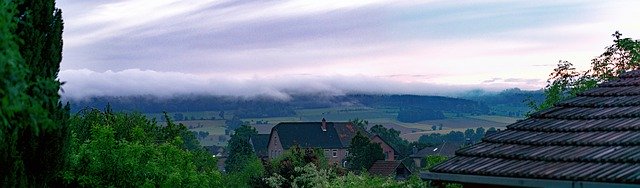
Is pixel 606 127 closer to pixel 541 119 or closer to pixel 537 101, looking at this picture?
pixel 541 119

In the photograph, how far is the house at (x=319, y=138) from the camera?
11269cm

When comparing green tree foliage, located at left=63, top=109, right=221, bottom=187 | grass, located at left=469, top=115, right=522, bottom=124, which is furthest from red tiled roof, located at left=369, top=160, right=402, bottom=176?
grass, located at left=469, top=115, right=522, bottom=124

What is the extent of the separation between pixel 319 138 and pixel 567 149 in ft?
347

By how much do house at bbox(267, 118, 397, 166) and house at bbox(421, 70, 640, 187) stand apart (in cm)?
10008

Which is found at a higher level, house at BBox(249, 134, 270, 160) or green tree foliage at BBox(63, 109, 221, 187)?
green tree foliage at BBox(63, 109, 221, 187)

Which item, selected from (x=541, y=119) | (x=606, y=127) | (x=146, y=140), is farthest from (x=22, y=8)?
(x=146, y=140)

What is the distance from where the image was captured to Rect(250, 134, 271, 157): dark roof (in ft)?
408

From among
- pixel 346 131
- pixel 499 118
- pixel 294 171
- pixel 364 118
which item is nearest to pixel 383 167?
pixel 294 171

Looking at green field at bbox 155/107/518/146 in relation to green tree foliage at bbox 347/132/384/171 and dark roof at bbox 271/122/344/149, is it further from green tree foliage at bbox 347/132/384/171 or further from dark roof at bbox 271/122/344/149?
green tree foliage at bbox 347/132/384/171

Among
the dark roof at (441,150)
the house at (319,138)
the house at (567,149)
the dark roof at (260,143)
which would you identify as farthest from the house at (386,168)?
the house at (567,149)

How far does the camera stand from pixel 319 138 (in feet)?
379

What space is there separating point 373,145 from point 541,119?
2766 inches

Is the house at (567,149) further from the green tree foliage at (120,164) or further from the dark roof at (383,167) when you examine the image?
the dark roof at (383,167)

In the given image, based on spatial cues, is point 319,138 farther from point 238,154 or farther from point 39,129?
point 39,129
